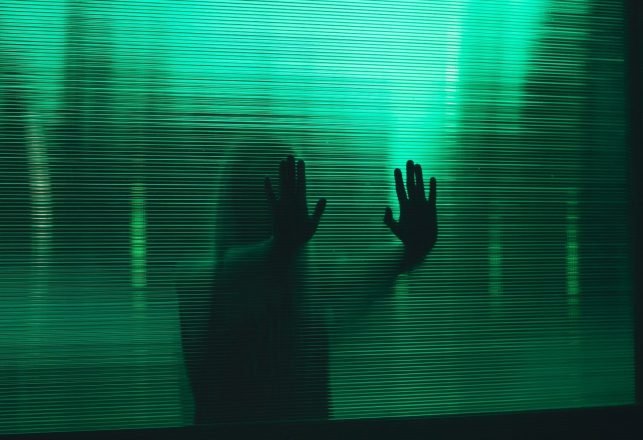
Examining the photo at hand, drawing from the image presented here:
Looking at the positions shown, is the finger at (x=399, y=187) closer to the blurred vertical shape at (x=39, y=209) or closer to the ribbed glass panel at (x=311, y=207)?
the ribbed glass panel at (x=311, y=207)

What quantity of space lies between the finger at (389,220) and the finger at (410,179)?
1.9 inches

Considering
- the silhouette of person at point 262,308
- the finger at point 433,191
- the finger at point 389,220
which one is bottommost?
the silhouette of person at point 262,308

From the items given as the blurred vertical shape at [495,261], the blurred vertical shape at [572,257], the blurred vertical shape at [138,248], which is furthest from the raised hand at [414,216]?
the blurred vertical shape at [138,248]

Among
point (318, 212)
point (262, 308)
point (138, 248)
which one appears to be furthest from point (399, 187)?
point (138, 248)

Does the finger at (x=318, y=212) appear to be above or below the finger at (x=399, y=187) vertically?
below

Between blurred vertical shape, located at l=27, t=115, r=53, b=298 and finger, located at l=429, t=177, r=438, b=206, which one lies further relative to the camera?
finger, located at l=429, t=177, r=438, b=206

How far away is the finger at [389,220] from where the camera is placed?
3.93 ft

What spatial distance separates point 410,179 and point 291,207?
23cm

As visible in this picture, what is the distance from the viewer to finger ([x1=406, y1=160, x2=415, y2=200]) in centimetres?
120

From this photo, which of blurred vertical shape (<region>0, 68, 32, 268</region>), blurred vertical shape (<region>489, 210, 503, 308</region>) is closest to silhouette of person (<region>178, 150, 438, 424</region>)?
blurred vertical shape (<region>489, 210, 503, 308</region>)

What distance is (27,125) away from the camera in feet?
3.56

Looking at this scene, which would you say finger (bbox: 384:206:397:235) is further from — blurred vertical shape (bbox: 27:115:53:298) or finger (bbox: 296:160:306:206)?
blurred vertical shape (bbox: 27:115:53:298)

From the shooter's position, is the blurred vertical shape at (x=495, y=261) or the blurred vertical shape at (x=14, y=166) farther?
the blurred vertical shape at (x=495, y=261)

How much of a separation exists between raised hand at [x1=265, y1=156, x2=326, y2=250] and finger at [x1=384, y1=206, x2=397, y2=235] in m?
0.12
